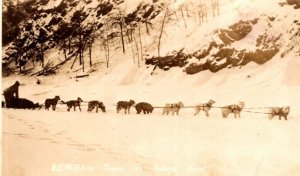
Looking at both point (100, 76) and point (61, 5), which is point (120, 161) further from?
point (61, 5)

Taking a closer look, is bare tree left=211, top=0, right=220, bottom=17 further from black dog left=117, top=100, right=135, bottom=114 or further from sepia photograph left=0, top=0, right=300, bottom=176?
black dog left=117, top=100, right=135, bottom=114

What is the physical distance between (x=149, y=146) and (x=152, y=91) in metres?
3.04

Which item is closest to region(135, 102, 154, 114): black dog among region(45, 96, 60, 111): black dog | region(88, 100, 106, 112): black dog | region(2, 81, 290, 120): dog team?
region(2, 81, 290, 120): dog team

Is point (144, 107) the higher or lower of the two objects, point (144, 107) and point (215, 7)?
the lower

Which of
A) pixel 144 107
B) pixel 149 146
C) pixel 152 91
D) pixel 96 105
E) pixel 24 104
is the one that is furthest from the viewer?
pixel 152 91

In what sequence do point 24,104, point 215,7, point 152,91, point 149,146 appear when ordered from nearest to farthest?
point 149,146, point 24,104, point 152,91, point 215,7

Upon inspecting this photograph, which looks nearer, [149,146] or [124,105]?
[149,146]

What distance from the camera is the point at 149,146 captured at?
6113 mm

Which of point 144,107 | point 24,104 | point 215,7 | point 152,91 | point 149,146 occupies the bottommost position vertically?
point 149,146

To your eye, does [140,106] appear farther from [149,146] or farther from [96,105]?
[149,146]

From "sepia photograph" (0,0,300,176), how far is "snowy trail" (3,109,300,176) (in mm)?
15

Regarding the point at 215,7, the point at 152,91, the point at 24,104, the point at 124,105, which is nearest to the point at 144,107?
the point at 124,105

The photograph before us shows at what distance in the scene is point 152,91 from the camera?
9.07 meters

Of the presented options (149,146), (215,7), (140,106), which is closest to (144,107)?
(140,106)
